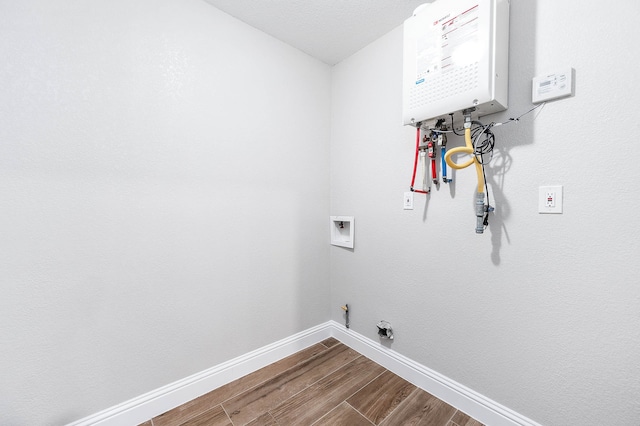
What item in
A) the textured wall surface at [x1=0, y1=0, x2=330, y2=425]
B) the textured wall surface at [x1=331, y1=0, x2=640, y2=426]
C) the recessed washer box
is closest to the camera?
the textured wall surface at [x1=331, y1=0, x2=640, y2=426]

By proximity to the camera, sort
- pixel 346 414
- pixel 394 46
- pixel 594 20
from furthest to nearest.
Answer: pixel 394 46 < pixel 346 414 < pixel 594 20

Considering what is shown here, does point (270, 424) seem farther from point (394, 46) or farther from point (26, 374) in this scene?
point (394, 46)

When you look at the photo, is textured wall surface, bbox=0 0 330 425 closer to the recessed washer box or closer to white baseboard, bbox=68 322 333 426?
white baseboard, bbox=68 322 333 426

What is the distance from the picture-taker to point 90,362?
1210mm

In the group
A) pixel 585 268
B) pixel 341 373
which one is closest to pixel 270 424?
pixel 341 373

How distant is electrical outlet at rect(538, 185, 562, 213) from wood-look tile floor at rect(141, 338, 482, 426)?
1.09 metres

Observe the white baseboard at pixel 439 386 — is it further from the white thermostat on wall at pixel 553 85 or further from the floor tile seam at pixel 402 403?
the white thermostat on wall at pixel 553 85

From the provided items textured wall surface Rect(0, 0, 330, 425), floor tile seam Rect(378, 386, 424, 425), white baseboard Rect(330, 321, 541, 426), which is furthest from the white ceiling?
floor tile seam Rect(378, 386, 424, 425)

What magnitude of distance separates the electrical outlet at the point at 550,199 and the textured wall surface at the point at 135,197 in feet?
4.59

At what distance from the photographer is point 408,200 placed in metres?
1.64

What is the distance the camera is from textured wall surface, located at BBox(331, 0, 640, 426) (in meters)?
0.98

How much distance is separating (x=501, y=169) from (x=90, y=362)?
6.92ft

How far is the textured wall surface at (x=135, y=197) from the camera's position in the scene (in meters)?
1.08

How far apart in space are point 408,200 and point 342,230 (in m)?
0.65
